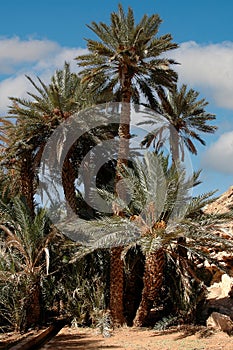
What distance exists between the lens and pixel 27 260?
617 inches

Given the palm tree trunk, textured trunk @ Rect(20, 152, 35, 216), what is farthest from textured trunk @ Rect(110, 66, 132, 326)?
textured trunk @ Rect(20, 152, 35, 216)

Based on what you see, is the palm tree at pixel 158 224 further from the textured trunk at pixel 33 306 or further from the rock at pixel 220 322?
the textured trunk at pixel 33 306

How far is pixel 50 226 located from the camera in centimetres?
1720

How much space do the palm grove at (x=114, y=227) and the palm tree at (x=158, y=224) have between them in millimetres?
35

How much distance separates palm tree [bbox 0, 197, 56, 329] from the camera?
15.4 meters

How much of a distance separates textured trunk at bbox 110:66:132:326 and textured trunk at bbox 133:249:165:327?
0.70 meters

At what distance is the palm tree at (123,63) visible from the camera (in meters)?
15.9

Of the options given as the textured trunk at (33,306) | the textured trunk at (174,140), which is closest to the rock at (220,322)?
the textured trunk at (33,306)

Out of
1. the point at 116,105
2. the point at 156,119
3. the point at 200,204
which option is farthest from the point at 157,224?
the point at 156,119

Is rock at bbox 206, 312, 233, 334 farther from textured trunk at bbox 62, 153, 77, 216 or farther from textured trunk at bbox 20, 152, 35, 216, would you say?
textured trunk at bbox 20, 152, 35, 216

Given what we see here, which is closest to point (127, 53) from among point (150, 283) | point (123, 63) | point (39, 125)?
point (123, 63)

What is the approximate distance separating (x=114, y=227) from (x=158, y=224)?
1.41 metres

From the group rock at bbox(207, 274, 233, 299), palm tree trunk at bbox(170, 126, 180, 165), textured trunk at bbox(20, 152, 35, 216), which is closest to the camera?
rock at bbox(207, 274, 233, 299)

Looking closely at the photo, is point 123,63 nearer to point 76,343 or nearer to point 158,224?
point 158,224
